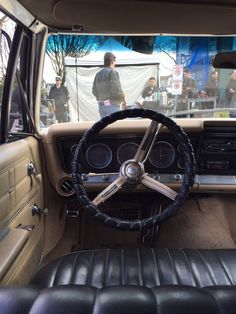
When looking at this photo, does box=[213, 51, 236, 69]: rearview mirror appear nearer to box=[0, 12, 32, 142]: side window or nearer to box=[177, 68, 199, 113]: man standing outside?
box=[177, 68, 199, 113]: man standing outside

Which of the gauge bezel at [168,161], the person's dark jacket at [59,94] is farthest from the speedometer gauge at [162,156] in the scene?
the person's dark jacket at [59,94]

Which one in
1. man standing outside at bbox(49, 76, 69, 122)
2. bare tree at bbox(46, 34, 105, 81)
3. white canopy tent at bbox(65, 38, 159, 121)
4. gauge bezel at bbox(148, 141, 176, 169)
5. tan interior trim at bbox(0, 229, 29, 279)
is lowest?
tan interior trim at bbox(0, 229, 29, 279)

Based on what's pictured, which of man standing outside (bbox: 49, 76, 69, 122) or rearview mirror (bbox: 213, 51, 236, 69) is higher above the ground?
rearview mirror (bbox: 213, 51, 236, 69)

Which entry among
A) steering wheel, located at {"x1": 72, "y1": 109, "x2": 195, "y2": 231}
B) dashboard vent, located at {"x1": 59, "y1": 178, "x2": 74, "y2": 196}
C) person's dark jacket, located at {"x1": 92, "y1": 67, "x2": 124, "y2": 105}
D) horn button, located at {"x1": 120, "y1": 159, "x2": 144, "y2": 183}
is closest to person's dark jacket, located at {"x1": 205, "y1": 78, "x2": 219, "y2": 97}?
person's dark jacket, located at {"x1": 92, "y1": 67, "x2": 124, "y2": 105}

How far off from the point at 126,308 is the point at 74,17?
1.55m

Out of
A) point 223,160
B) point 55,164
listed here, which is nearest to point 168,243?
point 223,160

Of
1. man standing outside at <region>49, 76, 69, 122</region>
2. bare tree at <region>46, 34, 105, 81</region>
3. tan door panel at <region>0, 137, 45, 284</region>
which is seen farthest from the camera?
man standing outside at <region>49, 76, 69, 122</region>

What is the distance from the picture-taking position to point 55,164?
7.85 ft

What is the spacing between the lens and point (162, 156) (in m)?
2.36

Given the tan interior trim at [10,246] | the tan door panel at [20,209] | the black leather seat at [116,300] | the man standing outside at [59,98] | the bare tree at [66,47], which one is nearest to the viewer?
the black leather seat at [116,300]

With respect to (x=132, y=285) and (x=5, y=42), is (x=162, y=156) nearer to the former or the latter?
(x=5, y=42)

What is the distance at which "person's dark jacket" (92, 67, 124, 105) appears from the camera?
7.76 feet

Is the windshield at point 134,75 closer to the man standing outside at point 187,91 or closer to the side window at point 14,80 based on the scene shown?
the man standing outside at point 187,91

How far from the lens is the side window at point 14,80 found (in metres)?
1.90
